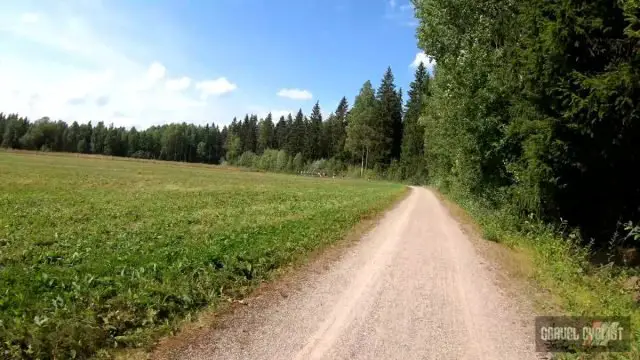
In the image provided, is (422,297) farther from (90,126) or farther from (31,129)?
(90,126)

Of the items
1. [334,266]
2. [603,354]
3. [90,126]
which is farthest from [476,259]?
[90,126]

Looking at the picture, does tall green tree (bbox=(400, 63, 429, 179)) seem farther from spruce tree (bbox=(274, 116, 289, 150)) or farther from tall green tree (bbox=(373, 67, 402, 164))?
spruce tree (bbox=(274, 116, 289, 150))

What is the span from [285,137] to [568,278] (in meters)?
123

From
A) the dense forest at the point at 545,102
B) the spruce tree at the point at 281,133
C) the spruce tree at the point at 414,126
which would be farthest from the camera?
the spruce tree at the point at 281,133

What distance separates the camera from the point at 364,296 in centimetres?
861

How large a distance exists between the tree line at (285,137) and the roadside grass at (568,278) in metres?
67.6

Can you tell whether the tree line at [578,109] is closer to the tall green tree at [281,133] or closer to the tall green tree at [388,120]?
the tall green tree at [388,120]

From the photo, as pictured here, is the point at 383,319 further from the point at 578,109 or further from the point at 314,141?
the point at 314,141

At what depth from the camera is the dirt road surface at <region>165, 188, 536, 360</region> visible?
6.12m

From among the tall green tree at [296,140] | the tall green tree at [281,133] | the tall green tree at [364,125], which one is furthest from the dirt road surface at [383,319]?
the tall green tree at [281,133]

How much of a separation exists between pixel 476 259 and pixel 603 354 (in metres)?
6.77

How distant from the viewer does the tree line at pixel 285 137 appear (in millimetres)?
92250

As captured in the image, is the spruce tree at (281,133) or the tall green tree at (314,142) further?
the spruce tree at (281,133)

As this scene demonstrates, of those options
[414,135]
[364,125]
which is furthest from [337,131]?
[414,135]
